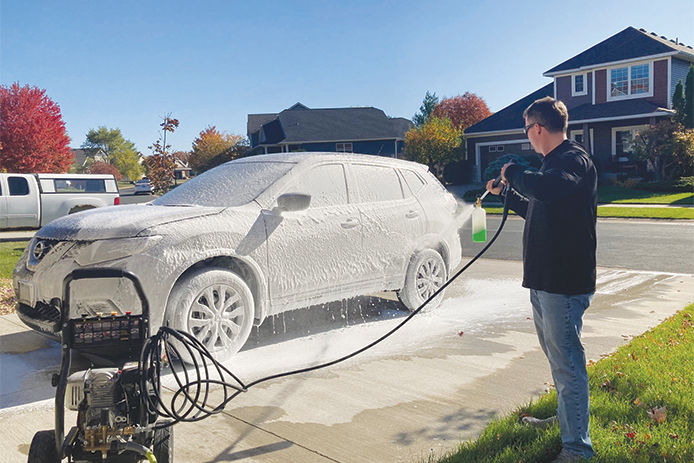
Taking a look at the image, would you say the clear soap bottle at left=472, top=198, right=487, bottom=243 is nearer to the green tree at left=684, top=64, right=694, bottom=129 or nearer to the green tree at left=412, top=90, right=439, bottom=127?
the green tree at left=684, top=64, right=694, bottom=129

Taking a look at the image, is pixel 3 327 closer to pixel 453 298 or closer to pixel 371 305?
pixel 371 305

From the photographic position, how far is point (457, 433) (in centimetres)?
380

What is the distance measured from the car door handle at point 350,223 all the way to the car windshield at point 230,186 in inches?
30.4

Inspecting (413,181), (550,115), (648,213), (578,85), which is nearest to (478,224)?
(550,115)

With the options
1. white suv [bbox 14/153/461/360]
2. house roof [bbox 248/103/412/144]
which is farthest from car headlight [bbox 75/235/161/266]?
house roof [bbox 248/103/412/144]

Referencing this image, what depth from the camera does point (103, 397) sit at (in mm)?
2811

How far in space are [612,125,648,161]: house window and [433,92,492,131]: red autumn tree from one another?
29.2 meters

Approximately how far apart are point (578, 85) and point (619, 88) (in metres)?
2.47

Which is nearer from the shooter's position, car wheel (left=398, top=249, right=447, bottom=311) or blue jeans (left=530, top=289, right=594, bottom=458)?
blue jeans (left=530, top=289, right=594, bottom=458)

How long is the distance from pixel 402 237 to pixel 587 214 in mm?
3484

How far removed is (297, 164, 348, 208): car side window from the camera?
6.08m

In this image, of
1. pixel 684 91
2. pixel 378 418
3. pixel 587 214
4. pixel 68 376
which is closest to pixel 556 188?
pixel 587 214

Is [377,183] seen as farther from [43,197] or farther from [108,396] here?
[43,197]

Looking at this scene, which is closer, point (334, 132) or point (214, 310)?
point (214, 310)
